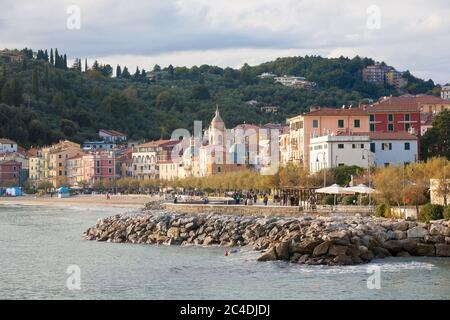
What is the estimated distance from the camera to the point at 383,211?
141 ft

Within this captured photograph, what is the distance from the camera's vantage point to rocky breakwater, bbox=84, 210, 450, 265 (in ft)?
112

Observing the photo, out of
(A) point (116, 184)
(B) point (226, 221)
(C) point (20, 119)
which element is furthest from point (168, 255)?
(C) point (20, 119)

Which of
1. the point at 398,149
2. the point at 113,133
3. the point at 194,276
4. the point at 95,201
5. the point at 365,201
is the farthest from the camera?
the point at 113,133

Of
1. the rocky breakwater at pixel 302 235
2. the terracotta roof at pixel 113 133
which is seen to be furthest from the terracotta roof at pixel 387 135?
the terracotta roof at pixel 113 133

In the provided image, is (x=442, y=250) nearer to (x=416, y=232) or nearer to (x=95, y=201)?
(x=416, y=232)

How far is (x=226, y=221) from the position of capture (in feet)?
145


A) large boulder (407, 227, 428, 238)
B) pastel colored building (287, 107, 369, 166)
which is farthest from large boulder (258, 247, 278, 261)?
pastel colored building (287, 107, 369, 166)

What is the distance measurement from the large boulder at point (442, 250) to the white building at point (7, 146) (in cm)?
10064

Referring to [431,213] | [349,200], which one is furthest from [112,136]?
[431,213]

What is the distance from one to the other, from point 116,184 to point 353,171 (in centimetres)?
6082

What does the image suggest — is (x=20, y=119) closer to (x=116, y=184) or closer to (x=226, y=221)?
(x=116, y=184)

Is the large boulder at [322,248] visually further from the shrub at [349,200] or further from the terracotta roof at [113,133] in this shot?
the terracotta roof at [113,133]

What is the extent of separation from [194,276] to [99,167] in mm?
92445
